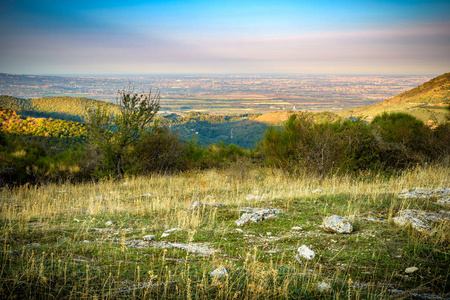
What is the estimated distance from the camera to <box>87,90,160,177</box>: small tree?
12.4m

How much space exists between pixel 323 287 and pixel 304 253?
87 cm

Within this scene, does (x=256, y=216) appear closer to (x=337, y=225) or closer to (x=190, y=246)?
(x=337, y=225)

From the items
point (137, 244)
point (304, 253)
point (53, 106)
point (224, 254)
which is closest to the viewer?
point (304, 253)

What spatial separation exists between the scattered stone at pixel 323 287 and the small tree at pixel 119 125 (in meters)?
11.8

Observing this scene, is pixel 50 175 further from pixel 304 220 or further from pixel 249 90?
pixel 249 90

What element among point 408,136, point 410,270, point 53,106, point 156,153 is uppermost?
point 53,106

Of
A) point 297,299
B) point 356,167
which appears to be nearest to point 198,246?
point 297,299

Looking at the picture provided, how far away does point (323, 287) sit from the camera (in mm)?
2900

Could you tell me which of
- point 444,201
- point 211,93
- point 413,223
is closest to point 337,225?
point 413,223

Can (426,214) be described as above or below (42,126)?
below

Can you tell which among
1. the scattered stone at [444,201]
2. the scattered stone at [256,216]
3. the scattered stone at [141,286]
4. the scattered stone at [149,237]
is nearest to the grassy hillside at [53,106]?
the scattered stone at [149,237]

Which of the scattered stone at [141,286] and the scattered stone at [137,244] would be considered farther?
the scattered stone at [137,244]

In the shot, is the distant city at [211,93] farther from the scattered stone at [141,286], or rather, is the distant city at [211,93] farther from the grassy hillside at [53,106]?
the scattered stone at [141,286]

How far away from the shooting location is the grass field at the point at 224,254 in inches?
113
